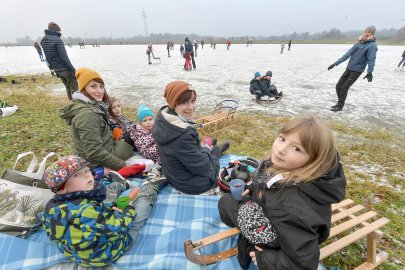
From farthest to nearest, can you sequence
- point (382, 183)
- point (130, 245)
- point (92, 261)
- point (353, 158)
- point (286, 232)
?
point (353, 158), point (382, 183), point (130, 245), point (92, 261), point (286, 232)

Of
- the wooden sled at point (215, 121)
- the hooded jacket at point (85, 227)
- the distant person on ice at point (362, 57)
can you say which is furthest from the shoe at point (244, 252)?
the distant person on ice at point (362, 57)

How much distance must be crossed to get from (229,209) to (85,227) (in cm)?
133

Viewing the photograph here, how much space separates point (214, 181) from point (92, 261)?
5.49 ft

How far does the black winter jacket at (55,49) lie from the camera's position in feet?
22.1

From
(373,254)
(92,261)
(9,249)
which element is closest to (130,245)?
(92,261)

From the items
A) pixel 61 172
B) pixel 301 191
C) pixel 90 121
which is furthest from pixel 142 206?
pixel 301 191

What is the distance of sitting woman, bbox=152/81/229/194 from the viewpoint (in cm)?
254

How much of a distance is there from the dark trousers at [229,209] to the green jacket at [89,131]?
6.17ft

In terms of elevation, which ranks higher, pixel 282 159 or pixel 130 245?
pixel 282 159

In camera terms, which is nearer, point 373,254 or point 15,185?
point 373,254

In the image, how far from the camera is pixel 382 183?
3920 millimetres

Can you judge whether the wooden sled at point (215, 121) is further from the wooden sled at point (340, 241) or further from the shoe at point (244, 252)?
the shoe at point (244, 252)

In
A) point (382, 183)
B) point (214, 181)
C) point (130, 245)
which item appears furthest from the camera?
point (382, 183)

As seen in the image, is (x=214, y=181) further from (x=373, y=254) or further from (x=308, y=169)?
(x=373, y=254)
